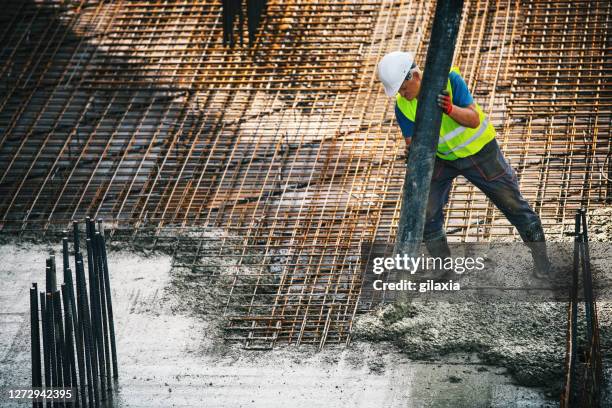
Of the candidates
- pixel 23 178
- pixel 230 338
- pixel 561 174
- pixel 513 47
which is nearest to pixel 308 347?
pixel 230 338

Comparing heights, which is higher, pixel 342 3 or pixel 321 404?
pixel 342 3

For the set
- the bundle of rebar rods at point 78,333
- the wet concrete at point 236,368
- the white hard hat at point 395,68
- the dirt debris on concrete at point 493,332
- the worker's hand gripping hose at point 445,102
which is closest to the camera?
the bundle of rebar rods at point 78,333

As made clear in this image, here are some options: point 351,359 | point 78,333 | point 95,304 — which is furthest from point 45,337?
point 351,359

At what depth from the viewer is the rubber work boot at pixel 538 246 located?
325 inches

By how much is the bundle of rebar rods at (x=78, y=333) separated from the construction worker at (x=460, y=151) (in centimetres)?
235

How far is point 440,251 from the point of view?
28.1ft

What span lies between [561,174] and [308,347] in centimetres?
300

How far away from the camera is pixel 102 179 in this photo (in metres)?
10.4

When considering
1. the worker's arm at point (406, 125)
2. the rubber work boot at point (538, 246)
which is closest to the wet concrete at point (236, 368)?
the rubber work boot at point (538, 246)

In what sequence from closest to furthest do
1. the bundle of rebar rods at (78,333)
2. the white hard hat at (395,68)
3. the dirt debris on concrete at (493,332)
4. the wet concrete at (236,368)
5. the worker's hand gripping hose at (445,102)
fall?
the bundle of rebar rods at (78,333) < the wet concrete at (236,368) < the dirt debris on concrete at (493,332) < the worker's hand gripping hose at (445,102) < the white hard hat at (395,68)

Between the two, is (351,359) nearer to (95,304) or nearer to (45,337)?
(95,304)

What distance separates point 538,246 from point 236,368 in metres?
2.39

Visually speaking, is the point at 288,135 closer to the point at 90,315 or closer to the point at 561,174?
the point at 561,174

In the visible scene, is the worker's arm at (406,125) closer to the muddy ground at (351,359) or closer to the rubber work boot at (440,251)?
the rubber work boot at (440,251)
